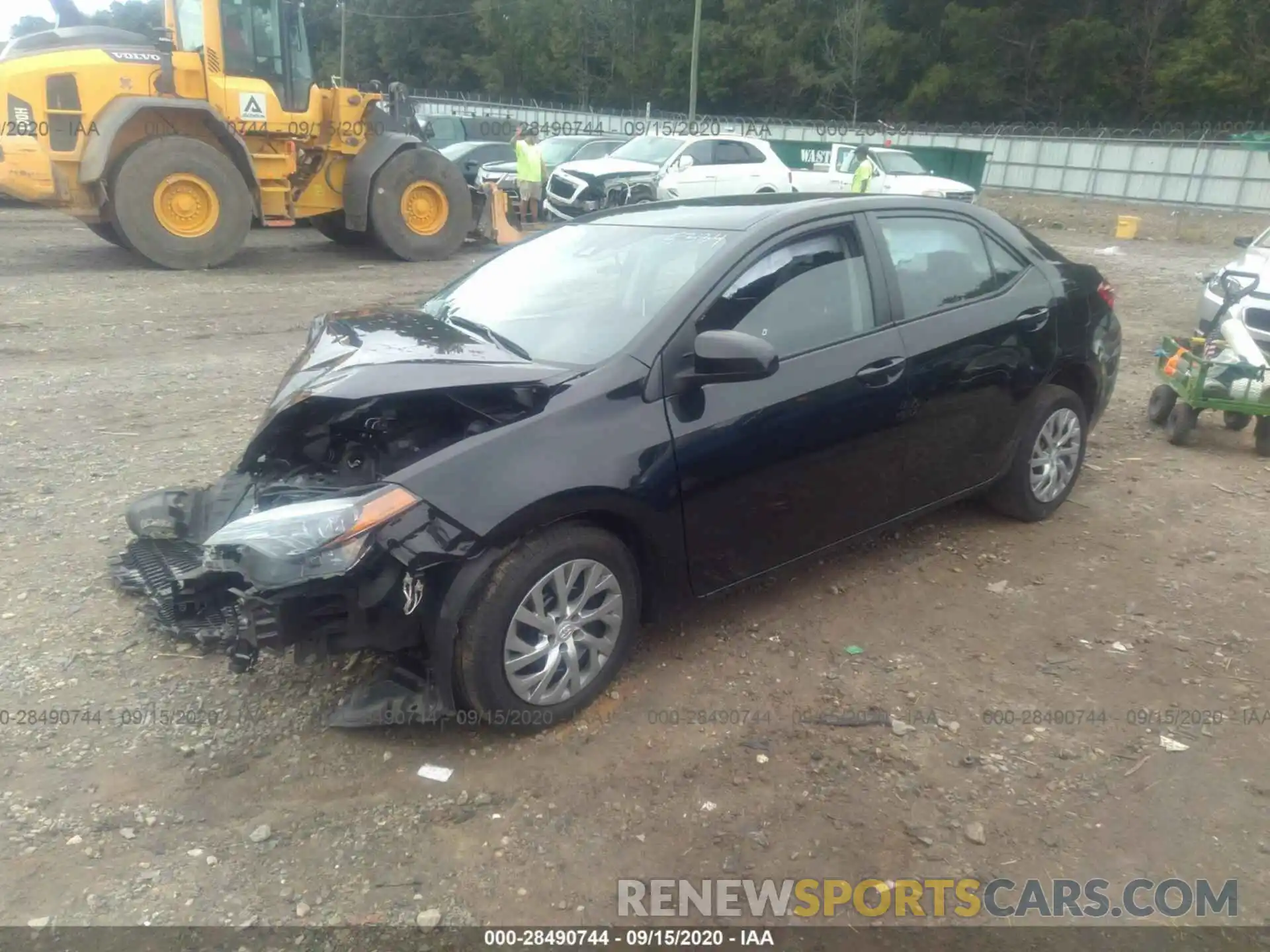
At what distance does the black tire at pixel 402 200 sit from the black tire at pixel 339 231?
2.74 feet

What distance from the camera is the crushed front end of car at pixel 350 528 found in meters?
2.87

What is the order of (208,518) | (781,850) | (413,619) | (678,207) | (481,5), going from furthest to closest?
(481,5), (678,207), (208,518), (413,619), (781,850)

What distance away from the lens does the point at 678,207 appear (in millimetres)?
4328

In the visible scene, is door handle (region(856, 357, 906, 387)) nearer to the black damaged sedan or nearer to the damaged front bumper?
the black damaged sedan

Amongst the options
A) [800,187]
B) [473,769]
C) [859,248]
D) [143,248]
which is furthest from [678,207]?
[800,187]

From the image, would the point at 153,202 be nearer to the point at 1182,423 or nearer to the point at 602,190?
the point at 602,190

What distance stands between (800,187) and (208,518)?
61.1ft

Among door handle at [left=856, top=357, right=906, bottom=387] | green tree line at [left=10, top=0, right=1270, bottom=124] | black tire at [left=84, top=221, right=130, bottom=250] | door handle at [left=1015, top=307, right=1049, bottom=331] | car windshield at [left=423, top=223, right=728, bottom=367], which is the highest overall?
green tree line at [left=10, top=0, right=1270, bottom=124]

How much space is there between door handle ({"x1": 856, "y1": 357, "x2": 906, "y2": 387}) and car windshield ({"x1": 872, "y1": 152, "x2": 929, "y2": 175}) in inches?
720

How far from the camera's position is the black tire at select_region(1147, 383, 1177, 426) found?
21.7ft

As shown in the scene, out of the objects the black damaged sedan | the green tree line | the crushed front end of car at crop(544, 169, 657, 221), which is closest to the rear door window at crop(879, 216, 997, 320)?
the black damaged sedan

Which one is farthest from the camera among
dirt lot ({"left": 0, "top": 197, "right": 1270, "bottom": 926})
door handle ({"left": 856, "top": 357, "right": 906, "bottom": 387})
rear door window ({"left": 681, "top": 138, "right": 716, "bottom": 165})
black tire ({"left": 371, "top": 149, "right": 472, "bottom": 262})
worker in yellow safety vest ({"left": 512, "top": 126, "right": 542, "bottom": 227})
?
rear door window ({"left": 681, "top": 138, "right": 716, "bottom": 165})

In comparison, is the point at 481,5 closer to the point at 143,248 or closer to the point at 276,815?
the point at 143,248

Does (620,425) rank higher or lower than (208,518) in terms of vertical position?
higher
